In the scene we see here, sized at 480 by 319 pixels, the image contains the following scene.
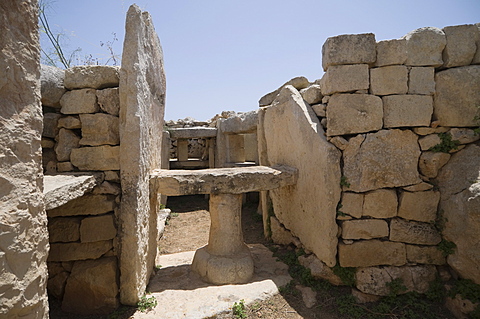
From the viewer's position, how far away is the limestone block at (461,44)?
3068 mm

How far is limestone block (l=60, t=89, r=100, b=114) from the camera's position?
2.73 metres

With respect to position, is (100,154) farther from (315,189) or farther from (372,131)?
(372,131)

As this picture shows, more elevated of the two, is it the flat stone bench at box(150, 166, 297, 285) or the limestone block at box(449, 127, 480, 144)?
the limestone block at box(449, 127, 480, 144)

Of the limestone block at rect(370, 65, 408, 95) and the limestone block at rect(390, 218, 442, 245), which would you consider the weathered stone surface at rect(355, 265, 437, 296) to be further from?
the limestone block at rect(370, 65, 408, 95)

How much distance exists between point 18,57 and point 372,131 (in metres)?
3.31

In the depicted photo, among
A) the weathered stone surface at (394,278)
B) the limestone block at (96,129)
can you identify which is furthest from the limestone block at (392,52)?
the limestone block at (96,129)

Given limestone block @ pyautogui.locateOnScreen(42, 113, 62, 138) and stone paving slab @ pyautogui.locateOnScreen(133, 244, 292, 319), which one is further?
stone paving slab @ pyautogui.locateOnScreen(133, 244, 292, 319)

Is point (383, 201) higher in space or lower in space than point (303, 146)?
lower

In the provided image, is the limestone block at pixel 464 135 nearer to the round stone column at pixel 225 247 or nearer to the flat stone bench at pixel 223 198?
the flat stone bench at pixel 223 198

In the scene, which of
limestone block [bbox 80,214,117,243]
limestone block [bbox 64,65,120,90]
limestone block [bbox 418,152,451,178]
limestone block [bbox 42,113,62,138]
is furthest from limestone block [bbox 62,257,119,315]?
limestone block [bbox 418,152,451,178]

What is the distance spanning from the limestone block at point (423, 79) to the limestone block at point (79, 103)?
11.9 feet

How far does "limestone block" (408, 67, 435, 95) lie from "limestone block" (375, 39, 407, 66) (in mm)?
200

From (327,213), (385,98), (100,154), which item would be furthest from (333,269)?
(100,154)

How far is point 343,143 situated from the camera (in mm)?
3174
